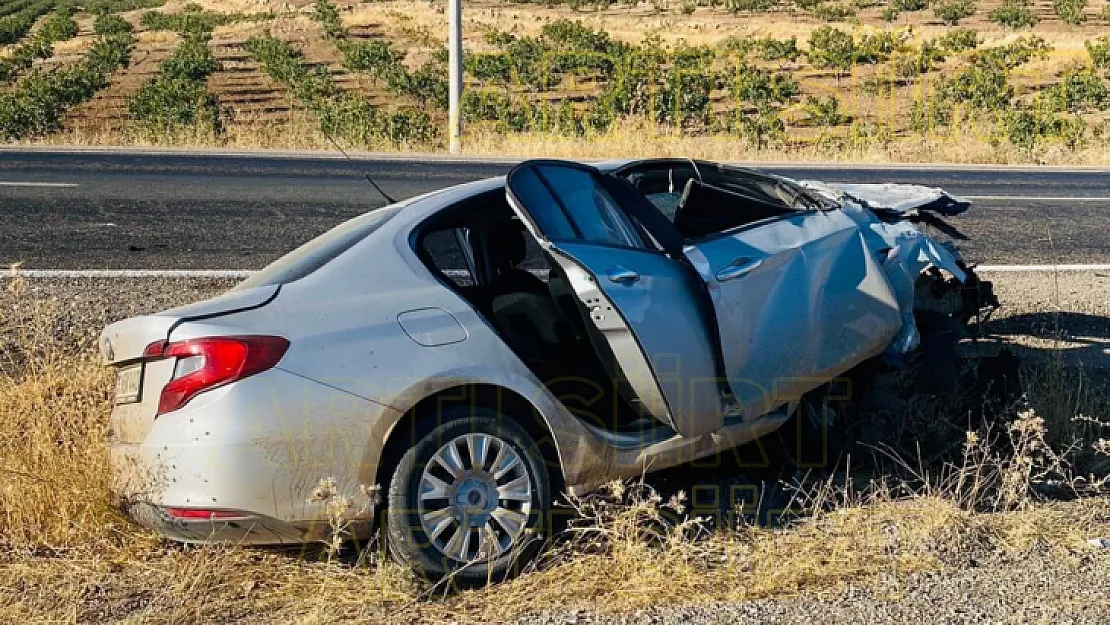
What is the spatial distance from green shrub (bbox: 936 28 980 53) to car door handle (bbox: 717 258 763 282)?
142 feet

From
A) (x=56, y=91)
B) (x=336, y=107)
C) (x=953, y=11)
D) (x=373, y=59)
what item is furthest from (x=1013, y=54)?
(x=56, y=91)

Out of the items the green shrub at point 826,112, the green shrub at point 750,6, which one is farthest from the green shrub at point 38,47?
the green shrub at point 750,6

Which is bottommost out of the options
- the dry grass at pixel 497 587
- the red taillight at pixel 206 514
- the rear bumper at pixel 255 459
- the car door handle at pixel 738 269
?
the dry grass at pixel 497 587

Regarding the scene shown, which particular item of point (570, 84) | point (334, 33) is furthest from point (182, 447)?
point (334, 33)

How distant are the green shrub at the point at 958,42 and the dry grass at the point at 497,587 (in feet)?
142

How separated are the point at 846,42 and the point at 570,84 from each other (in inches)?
492

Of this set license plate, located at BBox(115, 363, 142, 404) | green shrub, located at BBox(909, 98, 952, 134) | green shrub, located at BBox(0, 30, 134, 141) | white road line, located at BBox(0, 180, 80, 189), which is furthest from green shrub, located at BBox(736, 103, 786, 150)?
license plate, located at BBox(115, 363, 142, 404)

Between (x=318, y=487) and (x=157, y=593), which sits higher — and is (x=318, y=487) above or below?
above

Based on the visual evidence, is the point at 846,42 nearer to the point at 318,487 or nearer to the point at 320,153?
the point at 320,153

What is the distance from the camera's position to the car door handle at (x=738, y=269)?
4711mm

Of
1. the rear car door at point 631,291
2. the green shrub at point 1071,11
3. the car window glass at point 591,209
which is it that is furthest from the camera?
the green shrub at point 1071,11

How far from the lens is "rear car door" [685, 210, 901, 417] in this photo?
4.73m

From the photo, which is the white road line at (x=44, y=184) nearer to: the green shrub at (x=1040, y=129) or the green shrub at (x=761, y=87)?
the green shrub at (x=1040, y=129)

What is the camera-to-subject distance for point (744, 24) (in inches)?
2228
